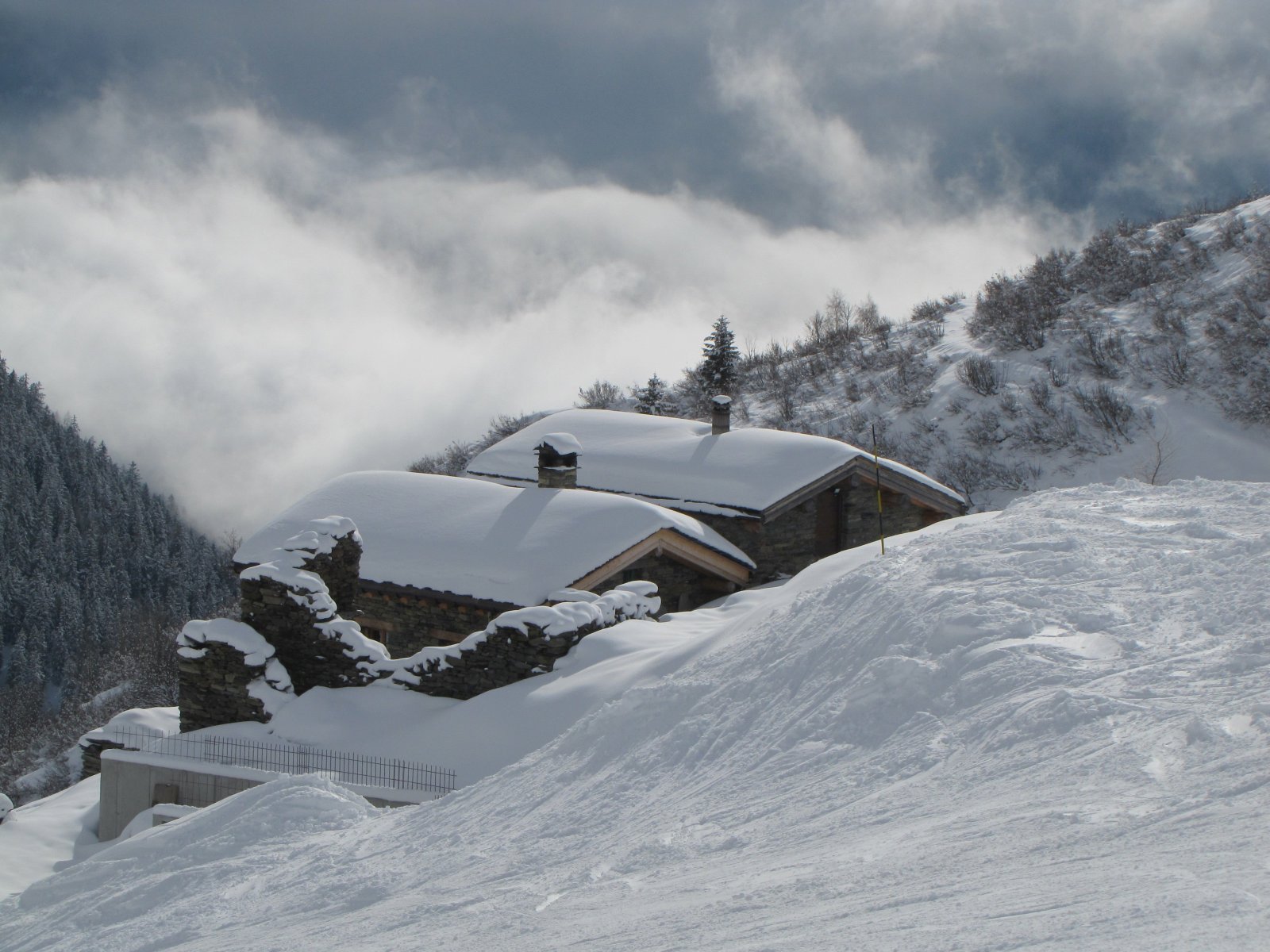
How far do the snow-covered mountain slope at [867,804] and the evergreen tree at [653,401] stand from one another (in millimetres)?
36235

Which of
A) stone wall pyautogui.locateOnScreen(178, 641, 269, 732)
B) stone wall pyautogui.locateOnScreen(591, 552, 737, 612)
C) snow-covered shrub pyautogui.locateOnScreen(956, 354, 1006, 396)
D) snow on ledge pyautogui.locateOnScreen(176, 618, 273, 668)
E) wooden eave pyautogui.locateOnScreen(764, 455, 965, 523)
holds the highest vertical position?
snow-covered shrub pyautogui.locateOnScreen(956, 354, 1006, 396)

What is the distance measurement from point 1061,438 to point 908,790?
26.9 m

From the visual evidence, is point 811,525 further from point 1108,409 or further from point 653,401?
point 653,401

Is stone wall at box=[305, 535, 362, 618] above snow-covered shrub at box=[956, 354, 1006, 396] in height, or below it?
below

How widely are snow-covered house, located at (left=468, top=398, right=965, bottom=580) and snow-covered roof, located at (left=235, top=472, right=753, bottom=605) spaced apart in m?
1.27

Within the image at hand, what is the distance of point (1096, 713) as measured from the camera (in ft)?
22.5

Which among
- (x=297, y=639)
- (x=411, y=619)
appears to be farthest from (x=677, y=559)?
(x=297, y=639)

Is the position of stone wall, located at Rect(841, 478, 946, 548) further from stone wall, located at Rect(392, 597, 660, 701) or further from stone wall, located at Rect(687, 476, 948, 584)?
stone wall, located at Rect(392, 597, 660, 701)

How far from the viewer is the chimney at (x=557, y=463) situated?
21016 millimetres

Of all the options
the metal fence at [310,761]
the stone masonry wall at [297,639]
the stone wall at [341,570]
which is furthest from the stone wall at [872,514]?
the metal fence at [310,761]

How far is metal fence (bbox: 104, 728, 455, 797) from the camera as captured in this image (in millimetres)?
12367

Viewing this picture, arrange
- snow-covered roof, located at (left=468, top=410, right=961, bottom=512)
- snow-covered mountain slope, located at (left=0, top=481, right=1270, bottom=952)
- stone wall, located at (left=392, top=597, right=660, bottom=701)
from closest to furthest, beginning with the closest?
snow-covered mountain slope, located at (left=0, top=481, right=1270, bottom=952) → stone wall, located at (left=392, top=597, right=660, bottom=701) → snow-covered roof, located at (left=468, top=410, right=961, bottom=512)

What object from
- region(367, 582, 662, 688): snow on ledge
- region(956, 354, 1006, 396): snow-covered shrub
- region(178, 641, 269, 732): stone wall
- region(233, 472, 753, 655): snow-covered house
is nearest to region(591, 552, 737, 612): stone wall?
region(233, 472, 753, 655): snow-covered house

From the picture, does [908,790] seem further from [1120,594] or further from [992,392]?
[992,392]
